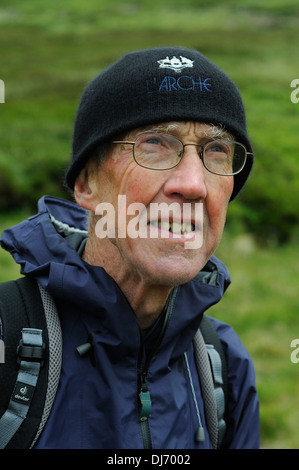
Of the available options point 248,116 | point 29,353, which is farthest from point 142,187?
point 248,116

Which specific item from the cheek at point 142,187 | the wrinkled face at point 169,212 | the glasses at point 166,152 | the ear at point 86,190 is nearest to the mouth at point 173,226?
the wrinkled face at point 169,212

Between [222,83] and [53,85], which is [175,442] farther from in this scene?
[53,85]

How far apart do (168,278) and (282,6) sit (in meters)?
48.2

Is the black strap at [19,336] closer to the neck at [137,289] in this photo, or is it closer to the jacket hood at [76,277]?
the jacket hood at [76,277]

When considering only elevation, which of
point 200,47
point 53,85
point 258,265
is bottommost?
point 258,265

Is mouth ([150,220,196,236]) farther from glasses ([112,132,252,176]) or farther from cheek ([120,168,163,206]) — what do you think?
glasses ([112,132,252,176])

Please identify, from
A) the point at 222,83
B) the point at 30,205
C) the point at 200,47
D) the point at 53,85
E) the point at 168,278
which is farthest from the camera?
the point at 200,47

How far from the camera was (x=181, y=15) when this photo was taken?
4631 cm

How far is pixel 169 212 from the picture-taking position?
3.18m

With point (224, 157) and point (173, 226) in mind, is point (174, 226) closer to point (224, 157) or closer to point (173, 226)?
point (173, 226)

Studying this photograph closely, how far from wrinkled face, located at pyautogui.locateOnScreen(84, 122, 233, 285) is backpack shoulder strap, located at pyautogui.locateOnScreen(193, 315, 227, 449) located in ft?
2.11

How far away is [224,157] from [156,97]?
526 mm

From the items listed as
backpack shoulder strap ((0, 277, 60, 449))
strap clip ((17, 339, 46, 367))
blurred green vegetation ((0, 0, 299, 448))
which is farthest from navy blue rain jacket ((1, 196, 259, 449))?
blurred green vegetation ((0, 0, 299, 448))
